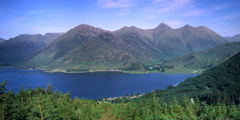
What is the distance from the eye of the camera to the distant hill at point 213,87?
79.9 m

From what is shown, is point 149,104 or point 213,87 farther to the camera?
point 213,87

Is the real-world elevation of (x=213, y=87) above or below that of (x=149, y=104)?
below

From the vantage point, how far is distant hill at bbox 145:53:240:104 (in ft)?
262

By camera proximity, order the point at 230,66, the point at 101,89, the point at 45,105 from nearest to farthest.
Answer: the point at 45,105 → the point at 230,66 → the point at 101,89

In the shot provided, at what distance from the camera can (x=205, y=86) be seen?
105438 millimetres

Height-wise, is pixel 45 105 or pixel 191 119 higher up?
pixel 45 105

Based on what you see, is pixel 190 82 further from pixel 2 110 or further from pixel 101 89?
pixel 2 110

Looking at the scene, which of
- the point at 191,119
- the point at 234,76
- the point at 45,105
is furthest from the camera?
the point at 234,76

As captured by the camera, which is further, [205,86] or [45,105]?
[205,86]

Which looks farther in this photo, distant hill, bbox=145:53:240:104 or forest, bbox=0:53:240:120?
distant hill, bbox=145:53:240:104

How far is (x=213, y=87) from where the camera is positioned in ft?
320

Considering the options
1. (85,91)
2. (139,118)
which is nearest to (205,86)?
(85,91)

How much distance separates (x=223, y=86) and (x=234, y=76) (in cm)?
1694

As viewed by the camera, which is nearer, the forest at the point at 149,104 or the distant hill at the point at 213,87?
the forest at the point at 149,104
